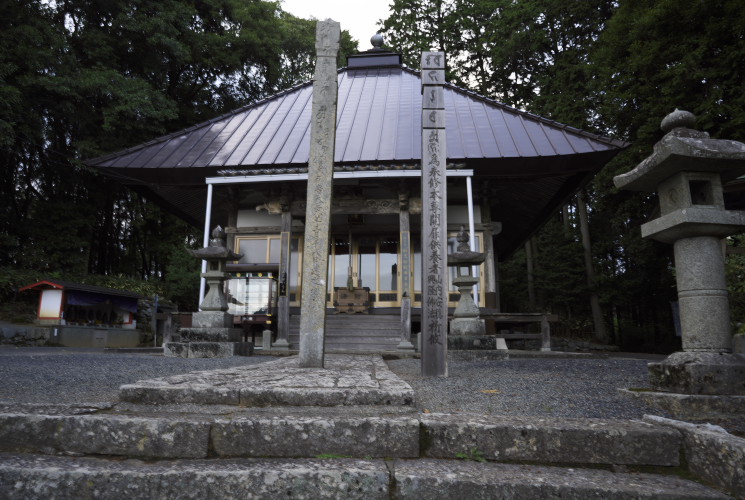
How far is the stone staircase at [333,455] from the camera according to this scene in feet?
5.49

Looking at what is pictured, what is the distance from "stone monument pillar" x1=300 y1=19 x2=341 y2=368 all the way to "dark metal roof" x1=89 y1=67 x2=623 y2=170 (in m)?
5.21

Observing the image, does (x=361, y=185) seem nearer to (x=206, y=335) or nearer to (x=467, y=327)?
(x=467, y=327)

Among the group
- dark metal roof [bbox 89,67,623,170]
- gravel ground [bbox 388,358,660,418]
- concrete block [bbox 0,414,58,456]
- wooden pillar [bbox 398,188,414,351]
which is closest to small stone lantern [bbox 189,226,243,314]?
dark metal roof [bbox 89,67,623,170]

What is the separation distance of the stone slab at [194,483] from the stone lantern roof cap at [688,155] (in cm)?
270

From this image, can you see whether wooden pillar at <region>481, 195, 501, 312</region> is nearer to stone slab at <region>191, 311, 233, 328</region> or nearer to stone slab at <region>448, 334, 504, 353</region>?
stone slab at <region>448, 334, 504, 353</region>

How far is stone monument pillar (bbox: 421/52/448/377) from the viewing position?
171 inches

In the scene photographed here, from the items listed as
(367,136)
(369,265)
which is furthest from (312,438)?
(369,265)

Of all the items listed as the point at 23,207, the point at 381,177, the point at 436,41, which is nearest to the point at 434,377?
the point at 381,177

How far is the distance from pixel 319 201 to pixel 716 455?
10.9 ft

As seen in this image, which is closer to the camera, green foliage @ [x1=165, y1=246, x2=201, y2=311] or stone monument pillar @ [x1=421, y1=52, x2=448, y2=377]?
stone monument pillar @ [x1=421, y1=52, x2=448, y2=377]

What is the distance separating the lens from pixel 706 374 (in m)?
2.64

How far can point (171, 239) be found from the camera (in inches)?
838

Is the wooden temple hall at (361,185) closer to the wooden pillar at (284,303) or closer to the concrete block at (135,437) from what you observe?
the wooden pillar at (284,303)

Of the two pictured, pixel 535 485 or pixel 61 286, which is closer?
pixel 535 485
